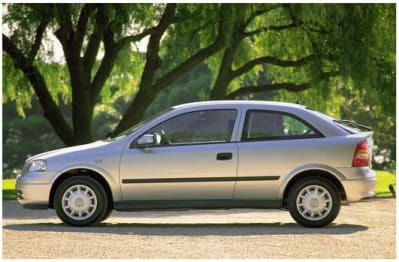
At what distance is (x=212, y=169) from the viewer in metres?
11.2

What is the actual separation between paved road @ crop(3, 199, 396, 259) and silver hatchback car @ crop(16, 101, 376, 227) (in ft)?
1.02

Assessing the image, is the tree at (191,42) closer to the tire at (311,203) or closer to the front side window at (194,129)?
the front side window at (194,129)

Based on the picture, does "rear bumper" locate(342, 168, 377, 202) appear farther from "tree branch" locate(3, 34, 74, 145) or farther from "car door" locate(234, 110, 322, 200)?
"tree branch" locate(3, 34, 74, 145)

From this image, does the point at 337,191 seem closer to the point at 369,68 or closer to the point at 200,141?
the point at 200,141

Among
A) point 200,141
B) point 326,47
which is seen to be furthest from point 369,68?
point 200,141

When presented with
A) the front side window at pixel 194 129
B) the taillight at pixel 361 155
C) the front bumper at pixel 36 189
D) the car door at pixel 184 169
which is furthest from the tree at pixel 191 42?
the front bumper at pixel 36 189

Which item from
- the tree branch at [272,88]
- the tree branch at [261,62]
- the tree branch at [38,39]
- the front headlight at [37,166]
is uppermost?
the tree branch at [38,39]

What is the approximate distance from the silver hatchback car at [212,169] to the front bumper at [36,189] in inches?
A: 0.5

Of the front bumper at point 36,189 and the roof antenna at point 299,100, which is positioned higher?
the roof antenna at point 299,100

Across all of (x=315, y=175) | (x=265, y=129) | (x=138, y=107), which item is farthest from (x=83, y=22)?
(x=315, y=175)

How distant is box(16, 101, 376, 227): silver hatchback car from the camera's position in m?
11.2

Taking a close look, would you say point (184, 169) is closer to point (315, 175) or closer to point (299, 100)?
point (315, 175)

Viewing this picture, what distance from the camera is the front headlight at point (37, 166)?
11.4 m

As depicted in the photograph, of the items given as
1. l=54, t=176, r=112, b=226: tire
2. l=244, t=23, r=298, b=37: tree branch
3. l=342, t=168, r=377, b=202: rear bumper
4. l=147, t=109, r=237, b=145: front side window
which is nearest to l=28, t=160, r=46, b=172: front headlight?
l=54, t=176, r=112, b=226: tire
